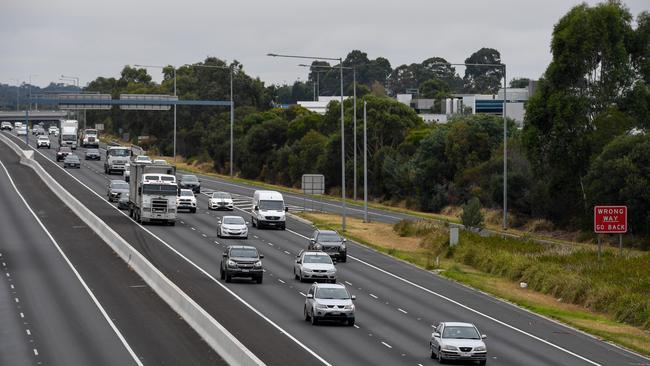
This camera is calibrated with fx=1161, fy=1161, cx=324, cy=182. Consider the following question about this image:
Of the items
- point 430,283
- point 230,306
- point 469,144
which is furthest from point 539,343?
point 469,144

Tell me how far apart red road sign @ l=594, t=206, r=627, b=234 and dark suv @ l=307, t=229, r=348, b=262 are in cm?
1273

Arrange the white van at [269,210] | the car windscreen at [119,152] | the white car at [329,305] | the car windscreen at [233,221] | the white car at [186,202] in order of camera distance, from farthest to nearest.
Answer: the car windscreen at [119,152] < the white car at [186,202] < the white van at [269,210] < the car windscreen at [233,221] < the white car at [329,305]

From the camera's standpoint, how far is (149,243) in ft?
206

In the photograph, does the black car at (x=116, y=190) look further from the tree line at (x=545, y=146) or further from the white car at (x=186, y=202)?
the tree line at (x=545, y=146)

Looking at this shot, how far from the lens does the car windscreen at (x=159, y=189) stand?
69.5 metres

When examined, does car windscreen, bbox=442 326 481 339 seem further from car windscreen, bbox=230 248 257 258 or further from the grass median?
car windscreen, bbox=230 248 257 258

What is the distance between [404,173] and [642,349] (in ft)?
233

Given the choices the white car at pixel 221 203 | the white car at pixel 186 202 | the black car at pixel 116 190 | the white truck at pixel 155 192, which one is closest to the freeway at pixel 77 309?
the white truck at pixel 155 192

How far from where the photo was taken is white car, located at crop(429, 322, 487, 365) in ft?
108

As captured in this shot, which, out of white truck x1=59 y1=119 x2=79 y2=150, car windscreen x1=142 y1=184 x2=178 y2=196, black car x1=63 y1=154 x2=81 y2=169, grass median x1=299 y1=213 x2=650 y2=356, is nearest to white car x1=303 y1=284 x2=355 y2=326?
grass median x1=299 y1=213 x2=650 y2=356

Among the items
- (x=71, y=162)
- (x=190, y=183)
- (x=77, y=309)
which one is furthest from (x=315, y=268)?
(x=71, y=162)

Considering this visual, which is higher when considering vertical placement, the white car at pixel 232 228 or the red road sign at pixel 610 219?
the red road sign at pixel 610 219

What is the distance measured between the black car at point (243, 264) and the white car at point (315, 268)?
1947 mm

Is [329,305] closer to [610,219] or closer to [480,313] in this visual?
[480,313]
